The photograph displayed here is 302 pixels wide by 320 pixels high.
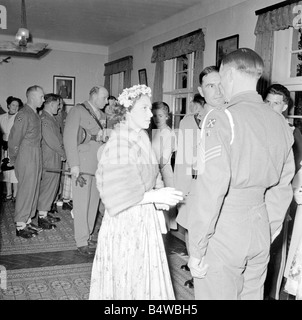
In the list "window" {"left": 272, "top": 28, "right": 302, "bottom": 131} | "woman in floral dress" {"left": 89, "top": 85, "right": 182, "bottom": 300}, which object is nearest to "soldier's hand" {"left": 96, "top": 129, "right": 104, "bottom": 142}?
"woman in floral dress" {"left": 89, "top": 85, "right": 182, "bottom": 300}

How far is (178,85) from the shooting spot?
800 cm

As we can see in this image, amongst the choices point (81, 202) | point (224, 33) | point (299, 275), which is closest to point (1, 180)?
point (81, 202)

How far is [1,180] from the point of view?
7078 mm

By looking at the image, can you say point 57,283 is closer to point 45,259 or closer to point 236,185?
point 45,259

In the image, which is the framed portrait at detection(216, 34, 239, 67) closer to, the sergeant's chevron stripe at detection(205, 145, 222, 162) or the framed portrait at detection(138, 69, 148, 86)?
the framed portrait at detection(138, 69, 148, 86)

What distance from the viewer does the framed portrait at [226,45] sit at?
18.8 feet

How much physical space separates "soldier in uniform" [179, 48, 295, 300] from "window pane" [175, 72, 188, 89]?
19.0ft

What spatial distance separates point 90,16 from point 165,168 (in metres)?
4.63

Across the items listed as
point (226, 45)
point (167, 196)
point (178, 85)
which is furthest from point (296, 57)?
point (167, 196)

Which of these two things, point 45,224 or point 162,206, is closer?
point 162,206

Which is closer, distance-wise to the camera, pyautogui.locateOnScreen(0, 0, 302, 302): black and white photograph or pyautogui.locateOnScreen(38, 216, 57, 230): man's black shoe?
pyautogui.locateOnScreen(0, 0, 302, 302): black and white photograph

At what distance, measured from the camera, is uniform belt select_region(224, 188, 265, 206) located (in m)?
1.94

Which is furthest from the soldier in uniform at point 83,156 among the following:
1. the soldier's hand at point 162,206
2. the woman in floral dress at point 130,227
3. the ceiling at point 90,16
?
the ceiling at point 90,16
